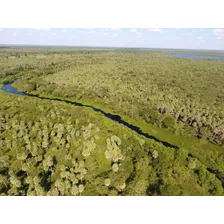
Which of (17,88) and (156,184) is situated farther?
(17,88)

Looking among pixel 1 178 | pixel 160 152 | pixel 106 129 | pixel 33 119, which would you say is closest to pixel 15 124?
pixel 33 119

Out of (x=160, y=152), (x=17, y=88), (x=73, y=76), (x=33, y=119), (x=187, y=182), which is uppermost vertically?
(x=73, y=76)

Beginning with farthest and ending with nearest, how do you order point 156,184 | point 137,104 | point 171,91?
point 171,91 < point 137,104 < point 156,184

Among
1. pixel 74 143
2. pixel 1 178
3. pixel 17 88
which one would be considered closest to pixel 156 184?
pixel 74 143

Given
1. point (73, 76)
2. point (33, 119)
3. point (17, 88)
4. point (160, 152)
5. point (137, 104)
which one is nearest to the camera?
point (160, 152)

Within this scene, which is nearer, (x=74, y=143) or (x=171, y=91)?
(x=74, y=143)

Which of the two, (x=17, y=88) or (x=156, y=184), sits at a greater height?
(x=17, y=88)

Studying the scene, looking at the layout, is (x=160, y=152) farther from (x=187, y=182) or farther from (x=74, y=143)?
(x=74, y=143)

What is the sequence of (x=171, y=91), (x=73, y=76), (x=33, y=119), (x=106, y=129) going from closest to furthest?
(x=106, y=129) → (x=33, y=119) → (x=171, y=91) → (x=73, y=76)

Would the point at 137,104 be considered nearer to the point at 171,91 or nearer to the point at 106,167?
the point at 171,91
